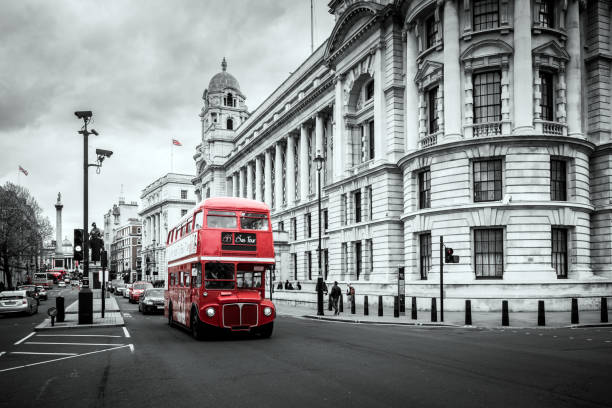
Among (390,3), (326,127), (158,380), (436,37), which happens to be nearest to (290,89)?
(326,127)

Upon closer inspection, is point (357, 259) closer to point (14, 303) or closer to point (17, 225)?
point (14, 303)

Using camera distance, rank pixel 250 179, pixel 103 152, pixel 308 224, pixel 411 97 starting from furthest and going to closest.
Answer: pixel 250 179, pixel 308 224, pixel 411 97, pixel 103 152

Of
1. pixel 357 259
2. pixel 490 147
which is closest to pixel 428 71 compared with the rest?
pixel 490 147

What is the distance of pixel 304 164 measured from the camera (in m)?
59.2

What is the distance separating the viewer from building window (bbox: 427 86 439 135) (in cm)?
3422

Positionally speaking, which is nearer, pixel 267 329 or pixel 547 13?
pixel 267 329

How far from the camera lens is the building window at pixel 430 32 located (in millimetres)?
33966

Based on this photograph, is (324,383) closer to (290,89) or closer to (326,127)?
(326,127)

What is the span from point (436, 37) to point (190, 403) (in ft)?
96.1

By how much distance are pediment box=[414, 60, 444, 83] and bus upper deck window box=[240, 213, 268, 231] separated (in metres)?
18.8

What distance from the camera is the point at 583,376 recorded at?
10305mm

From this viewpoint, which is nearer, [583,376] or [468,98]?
[583,376]

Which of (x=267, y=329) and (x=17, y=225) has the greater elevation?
(x=17, y=225)

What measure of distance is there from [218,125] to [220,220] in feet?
252
